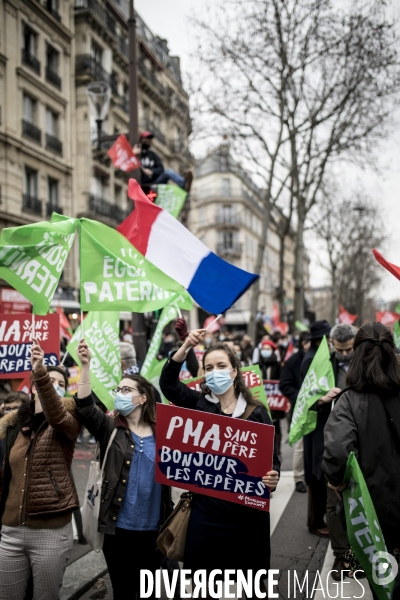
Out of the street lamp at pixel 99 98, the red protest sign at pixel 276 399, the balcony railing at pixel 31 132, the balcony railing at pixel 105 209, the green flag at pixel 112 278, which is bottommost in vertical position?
the red protest sign at pixel 276 399

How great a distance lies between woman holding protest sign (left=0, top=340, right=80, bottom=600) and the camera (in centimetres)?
299

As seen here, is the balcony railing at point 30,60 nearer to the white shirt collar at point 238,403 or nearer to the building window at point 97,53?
the building window at point 97,53

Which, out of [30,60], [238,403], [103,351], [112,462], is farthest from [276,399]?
[30,60]

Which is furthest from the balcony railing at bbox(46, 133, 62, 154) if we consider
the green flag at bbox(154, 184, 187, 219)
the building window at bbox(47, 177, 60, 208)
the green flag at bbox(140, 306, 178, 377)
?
the green flag at bbox(140, 306, 178, 377)

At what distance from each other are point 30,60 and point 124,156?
1688cm

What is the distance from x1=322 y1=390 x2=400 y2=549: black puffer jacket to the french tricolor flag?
123cm

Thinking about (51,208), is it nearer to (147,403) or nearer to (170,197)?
(170,197)

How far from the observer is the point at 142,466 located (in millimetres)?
3279

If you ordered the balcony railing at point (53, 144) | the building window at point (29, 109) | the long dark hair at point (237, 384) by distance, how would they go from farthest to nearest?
the balcony railing at point (53, 144)
the building window at point (29, 109)
the long dark hair at point (237, 384)

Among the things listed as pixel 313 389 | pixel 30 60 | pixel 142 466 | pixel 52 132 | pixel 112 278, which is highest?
pixel 30 60

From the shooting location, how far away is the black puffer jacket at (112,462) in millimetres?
3150

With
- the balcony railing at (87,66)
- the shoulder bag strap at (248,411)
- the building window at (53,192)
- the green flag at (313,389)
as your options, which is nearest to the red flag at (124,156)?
the green flag at (313,389)

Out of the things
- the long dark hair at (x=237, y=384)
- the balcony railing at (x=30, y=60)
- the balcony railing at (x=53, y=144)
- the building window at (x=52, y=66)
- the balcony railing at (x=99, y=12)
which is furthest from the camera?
the balcony railing at (x=99, y=12)

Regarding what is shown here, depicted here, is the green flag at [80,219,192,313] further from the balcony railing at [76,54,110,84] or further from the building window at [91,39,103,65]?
the building window at [91,39,103,65]
